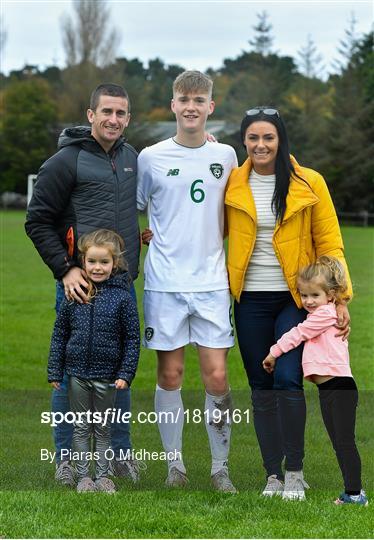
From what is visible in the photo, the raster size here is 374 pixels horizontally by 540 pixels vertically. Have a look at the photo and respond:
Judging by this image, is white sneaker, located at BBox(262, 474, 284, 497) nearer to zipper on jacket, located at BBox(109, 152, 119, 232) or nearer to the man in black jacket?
the man in black jacket

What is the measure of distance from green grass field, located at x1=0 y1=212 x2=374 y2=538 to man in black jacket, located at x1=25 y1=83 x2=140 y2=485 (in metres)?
1.15

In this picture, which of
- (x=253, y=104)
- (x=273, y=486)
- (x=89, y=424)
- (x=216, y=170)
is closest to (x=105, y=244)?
(x=216, y=170)

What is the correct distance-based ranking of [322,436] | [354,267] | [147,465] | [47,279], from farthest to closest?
[354,267] < [47,279] < [322,436] < [147,465]

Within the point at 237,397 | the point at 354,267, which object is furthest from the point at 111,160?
the point at 354,267

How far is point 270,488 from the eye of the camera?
5.16 metres

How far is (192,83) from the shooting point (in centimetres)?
524

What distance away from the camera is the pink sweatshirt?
4922mm

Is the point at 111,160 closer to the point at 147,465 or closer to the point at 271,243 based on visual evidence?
the point at 271,243

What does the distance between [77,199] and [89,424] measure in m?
1.21

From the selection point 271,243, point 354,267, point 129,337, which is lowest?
point 354,267

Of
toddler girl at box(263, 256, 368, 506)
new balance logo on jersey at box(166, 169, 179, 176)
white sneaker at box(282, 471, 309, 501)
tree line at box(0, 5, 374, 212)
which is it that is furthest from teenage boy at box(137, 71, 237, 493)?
tree line at box(0, 5, 374, 212)

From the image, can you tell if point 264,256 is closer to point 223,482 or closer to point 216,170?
point 216,170

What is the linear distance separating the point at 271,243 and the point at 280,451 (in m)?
1.15

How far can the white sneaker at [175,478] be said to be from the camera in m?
5.36
